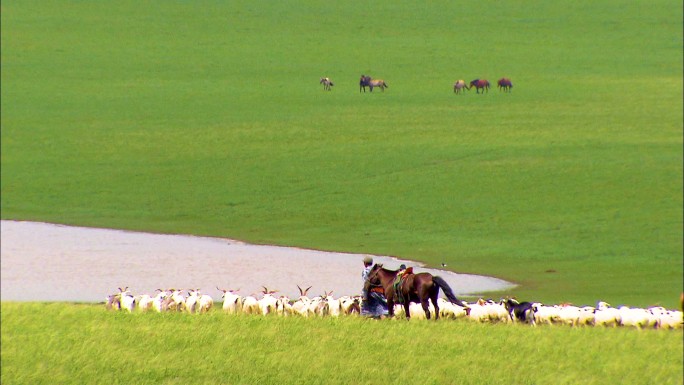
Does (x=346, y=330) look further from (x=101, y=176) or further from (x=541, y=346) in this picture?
(x=101, y=176)

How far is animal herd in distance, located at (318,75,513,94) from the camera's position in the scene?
1986 inches

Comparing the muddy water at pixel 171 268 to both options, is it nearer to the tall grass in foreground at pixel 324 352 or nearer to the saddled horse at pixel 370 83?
the tall grass in foreground at pixel 324 352

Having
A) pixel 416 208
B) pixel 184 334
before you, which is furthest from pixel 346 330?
pixel 416 208

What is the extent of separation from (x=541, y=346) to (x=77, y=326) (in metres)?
7.82

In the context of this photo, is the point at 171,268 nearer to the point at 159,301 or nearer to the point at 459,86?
the point at 159,301

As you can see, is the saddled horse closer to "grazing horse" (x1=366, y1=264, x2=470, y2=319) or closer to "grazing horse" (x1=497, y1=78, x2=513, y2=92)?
"grazing horse" (x1=497, y1=78, x2=513, y2=92)

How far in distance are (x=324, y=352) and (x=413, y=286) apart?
6.37 ft

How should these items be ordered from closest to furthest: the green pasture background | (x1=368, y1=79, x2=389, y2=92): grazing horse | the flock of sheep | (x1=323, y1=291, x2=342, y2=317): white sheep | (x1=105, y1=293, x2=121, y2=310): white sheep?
the flock of sheep → (x1=323, y1=291, x2=342, y2=317): white sheep → (x1=105, y1=293, x2=121, y2=310): white sheep → the green pasture background → (x1=368, y1=79, x2=389, y2=92): grazing horse

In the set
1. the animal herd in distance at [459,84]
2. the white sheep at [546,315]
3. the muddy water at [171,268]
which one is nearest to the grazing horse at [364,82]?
the animal herd in distance at [459,84]

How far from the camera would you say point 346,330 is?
20094 millimetres

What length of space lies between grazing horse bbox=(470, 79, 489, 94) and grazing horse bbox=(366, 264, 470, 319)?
107 ft

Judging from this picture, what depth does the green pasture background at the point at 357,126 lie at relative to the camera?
38.7 m

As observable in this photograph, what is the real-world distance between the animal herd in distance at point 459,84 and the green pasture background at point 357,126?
48 centimetres

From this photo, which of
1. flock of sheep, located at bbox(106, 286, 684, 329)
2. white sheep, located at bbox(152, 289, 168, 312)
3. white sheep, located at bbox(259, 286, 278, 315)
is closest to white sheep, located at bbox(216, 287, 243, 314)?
flock of sheep, located at bbox(106, 286, 684, 329)
